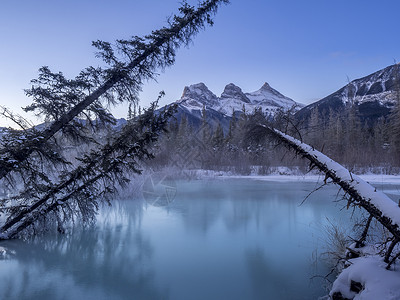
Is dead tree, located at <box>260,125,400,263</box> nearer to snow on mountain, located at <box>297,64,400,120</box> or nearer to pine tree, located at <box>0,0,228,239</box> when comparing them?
pine tree, located at <box>0,0,228,239</box>

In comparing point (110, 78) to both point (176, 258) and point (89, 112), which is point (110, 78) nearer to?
point (89, 112)

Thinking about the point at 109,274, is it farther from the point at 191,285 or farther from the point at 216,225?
the point at 216,225

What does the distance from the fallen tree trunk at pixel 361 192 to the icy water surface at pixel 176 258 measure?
2.17 meters

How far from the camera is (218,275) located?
5.29m

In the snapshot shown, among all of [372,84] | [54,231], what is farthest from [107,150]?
[372,84]

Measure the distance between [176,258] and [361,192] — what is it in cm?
452

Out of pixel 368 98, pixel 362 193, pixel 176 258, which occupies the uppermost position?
pixel 368 98

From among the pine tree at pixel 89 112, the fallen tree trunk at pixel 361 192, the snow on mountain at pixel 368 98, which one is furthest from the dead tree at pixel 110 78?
the snow on mountain at pixel 368 98

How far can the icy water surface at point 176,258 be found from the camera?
15.1ft

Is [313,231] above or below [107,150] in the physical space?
below

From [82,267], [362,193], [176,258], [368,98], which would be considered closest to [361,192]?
[362,193]

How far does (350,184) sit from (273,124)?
55.2 inches

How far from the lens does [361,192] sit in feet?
10.2

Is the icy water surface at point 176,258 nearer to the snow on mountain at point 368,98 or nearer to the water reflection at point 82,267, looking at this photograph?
the water reflection at point 82,267
